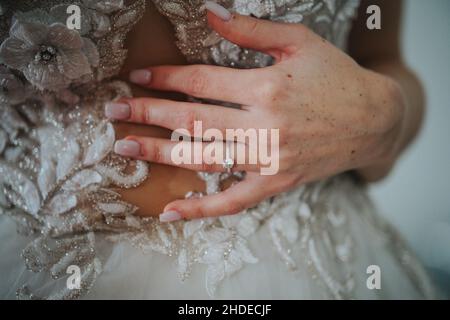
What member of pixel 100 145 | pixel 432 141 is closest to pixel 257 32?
pixel 100 145

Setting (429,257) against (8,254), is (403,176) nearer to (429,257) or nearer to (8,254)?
(429,257)

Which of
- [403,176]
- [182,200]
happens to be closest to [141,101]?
[182,200]

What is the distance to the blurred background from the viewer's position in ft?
2.21

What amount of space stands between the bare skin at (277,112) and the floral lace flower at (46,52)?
0.05 metres

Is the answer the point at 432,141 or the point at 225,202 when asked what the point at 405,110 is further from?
the point at 225,202

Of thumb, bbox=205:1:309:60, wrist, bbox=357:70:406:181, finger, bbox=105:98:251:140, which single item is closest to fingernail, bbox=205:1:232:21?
thumb, bbox=205:1:309:60

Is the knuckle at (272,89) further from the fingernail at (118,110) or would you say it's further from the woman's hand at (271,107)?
the fingernail at (118,110)

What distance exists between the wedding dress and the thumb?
0.03 ft

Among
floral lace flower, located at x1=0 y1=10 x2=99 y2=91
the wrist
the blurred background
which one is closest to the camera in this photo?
floral lace flower, located at x1=0 y1=10 x2=99 y2=91

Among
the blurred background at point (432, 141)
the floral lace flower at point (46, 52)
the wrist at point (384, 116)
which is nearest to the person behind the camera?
the floral lace flower at point (46, 52)

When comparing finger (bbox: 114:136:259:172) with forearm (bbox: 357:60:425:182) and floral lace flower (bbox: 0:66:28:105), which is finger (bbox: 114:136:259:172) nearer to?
floral lace flower (bbox: 0:66:28:105)

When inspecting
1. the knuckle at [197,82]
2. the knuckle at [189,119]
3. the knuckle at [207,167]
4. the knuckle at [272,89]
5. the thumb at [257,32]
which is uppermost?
the thumb at [257,32]

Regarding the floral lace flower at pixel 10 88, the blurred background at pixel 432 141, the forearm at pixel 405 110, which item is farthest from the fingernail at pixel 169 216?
the blurred background at pixel 432 141

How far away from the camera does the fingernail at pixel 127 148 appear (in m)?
0.48
